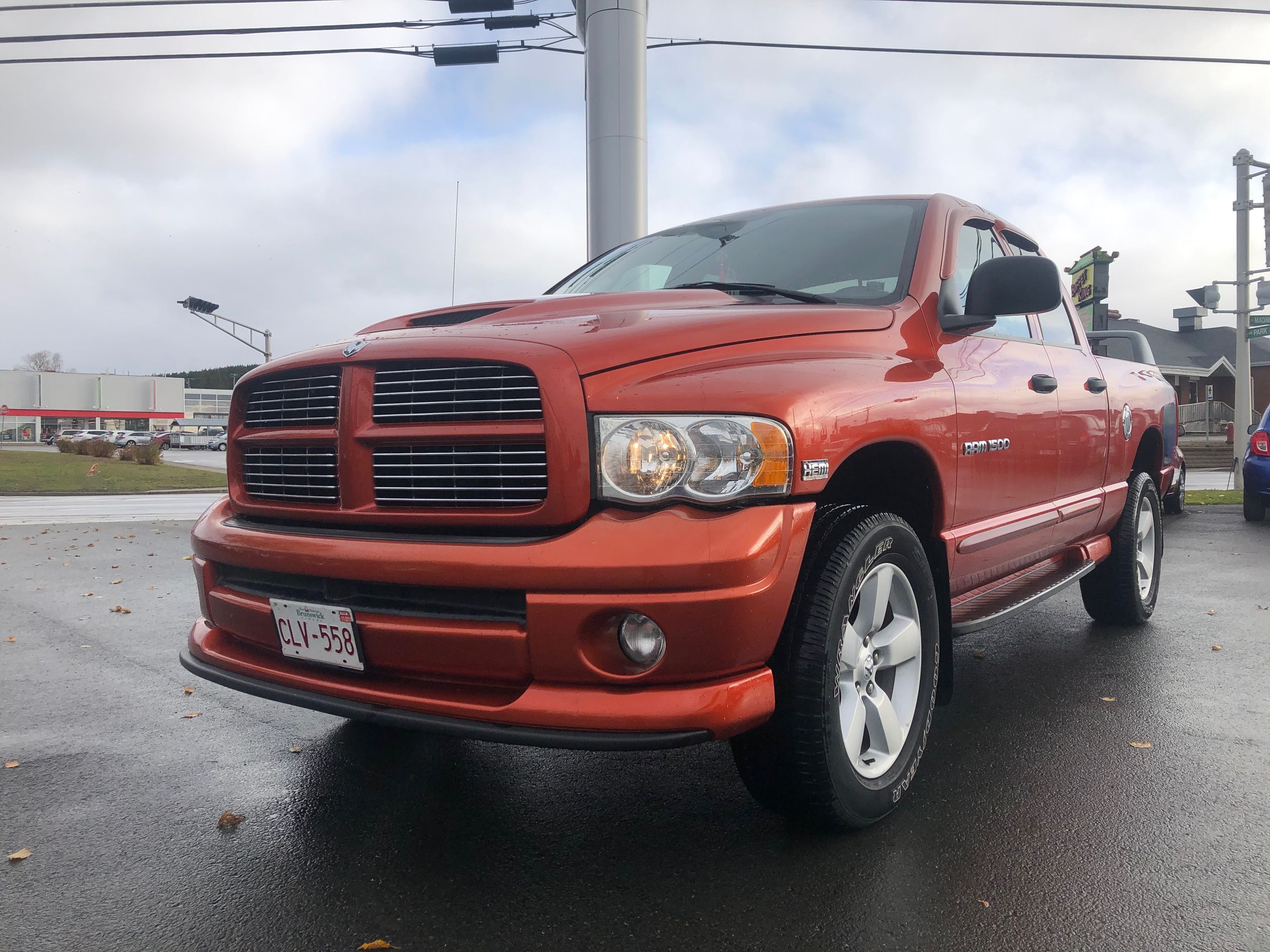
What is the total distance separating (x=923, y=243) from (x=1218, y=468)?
3101 centimetres

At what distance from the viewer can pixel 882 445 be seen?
2.80 meters

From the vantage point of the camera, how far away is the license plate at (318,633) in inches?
95.7

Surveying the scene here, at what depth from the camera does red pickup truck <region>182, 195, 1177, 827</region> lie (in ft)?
7.18

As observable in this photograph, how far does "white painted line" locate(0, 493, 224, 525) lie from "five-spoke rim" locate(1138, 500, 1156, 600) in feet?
30.3

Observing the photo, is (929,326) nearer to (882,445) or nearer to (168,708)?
(882,445)

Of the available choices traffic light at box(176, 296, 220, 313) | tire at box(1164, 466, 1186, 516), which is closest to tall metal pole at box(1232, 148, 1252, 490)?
tire at box(1164, 466, 1186, 516)

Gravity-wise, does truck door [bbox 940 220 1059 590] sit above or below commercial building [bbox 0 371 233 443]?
below

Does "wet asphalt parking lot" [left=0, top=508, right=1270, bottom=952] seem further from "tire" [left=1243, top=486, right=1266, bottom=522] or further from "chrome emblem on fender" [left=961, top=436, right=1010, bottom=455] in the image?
"tire" [left=1243, top=486, right=1266, bottom=522]

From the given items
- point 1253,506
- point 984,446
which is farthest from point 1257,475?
point 984,446

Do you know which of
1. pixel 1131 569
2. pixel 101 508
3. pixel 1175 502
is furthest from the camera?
pixel 101 508

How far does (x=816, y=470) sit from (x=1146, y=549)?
3906 millimetres

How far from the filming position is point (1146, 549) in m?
5.43

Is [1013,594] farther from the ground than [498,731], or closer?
farther from the ground

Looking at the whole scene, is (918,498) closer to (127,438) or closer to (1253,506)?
(1253,506)
